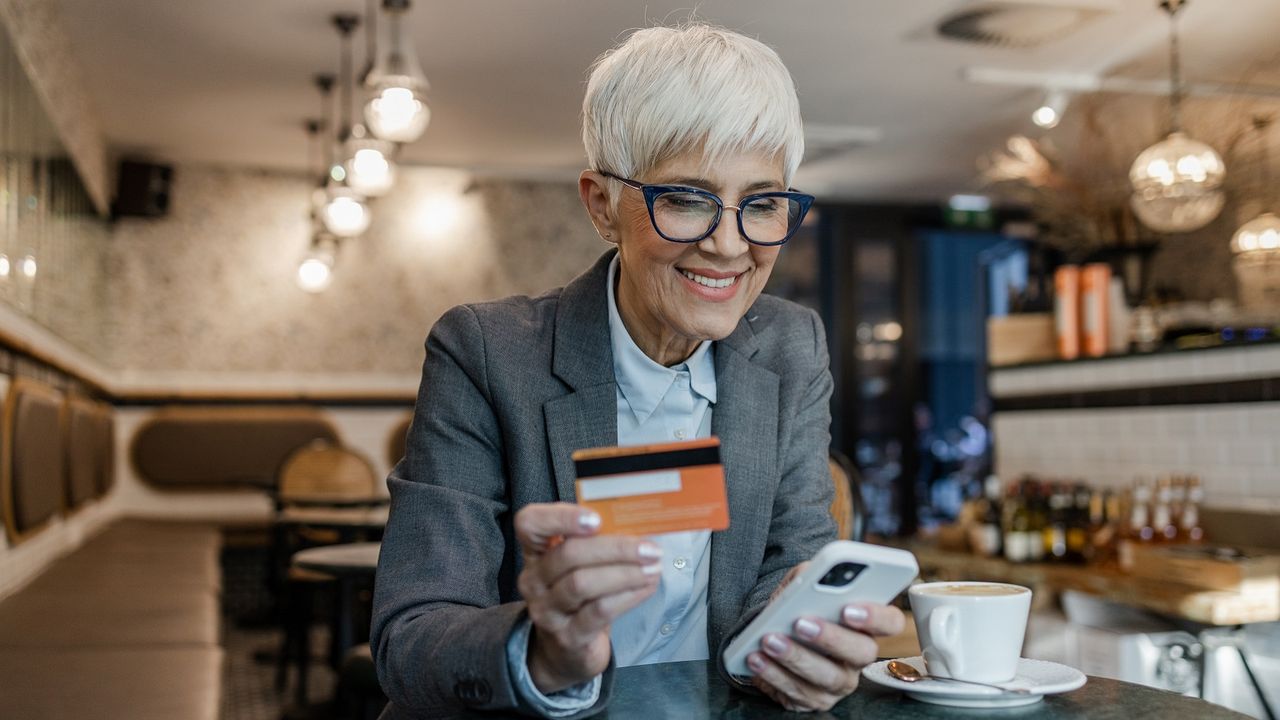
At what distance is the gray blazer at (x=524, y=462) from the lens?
3.62ft

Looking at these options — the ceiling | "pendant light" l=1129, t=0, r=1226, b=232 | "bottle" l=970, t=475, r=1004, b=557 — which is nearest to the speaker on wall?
the ceiling

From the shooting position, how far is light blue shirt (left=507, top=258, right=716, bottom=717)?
1293mm

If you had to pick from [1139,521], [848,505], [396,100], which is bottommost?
[1139,521]

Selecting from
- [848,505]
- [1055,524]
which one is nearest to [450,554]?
[848,505]

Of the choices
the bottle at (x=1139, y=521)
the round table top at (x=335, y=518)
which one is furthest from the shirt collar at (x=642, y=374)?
the round table top at (x=335, y=518)

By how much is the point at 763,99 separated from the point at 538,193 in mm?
7148

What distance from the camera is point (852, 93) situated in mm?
6027

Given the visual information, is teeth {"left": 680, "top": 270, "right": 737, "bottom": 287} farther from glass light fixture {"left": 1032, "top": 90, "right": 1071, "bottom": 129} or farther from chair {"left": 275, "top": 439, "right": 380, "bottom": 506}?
glass light fixture {"left": 1032, "top": 90, "right": 1071, "bottom": 129}

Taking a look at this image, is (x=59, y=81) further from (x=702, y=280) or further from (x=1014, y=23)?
(x=702, y=280)

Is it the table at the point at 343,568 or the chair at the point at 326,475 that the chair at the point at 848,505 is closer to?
the table at the point at 343,568

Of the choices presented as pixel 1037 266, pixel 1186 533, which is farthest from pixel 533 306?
pixel 1037 266

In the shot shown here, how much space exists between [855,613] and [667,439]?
0.42m

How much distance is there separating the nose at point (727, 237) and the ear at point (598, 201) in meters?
0.18

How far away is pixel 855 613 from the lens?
946 millimetres
